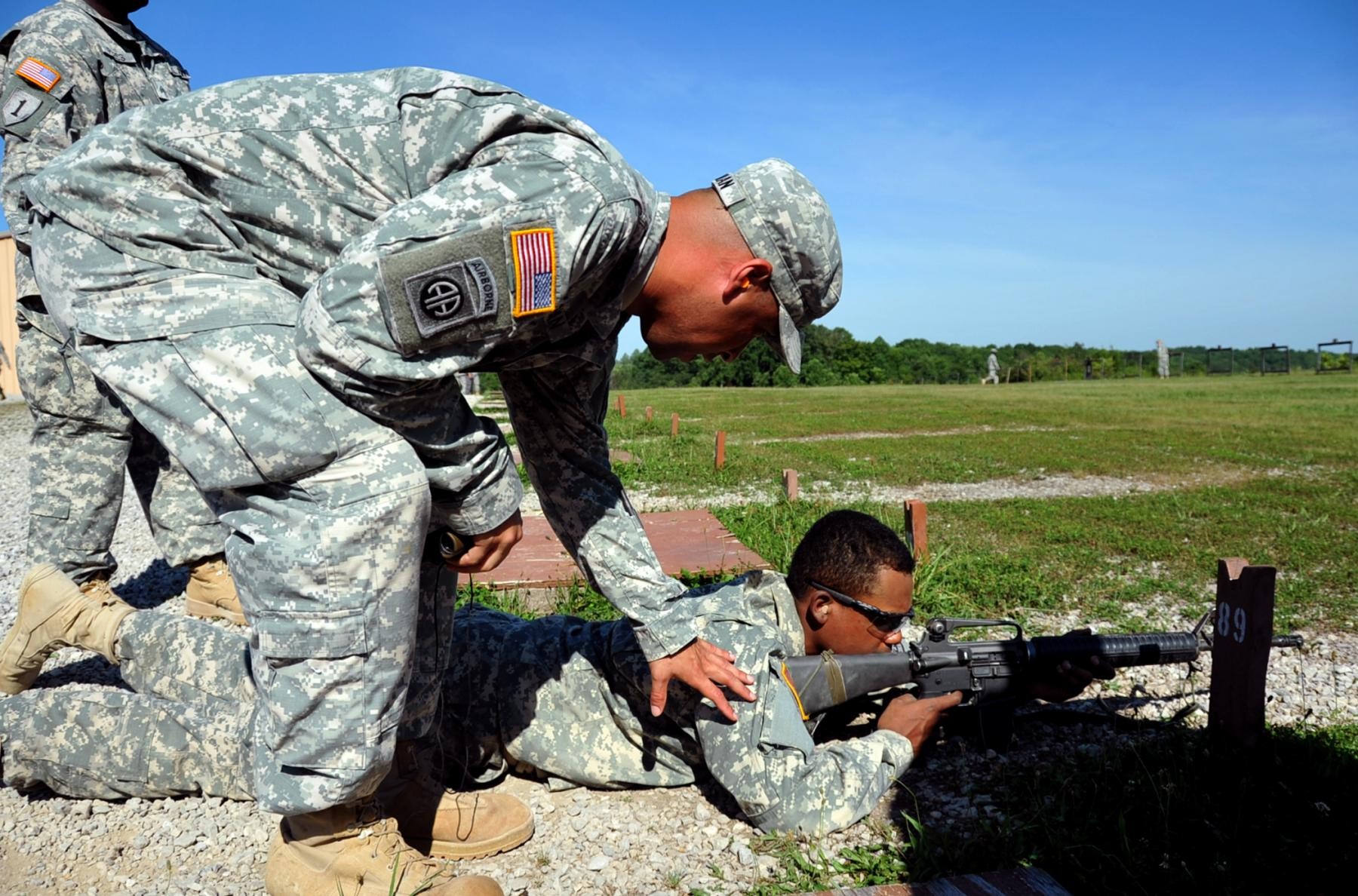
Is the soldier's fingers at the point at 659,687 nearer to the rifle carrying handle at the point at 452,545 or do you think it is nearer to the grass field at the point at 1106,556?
the grass field at the point at 1106,556

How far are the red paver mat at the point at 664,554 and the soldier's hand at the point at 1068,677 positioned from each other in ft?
5.35

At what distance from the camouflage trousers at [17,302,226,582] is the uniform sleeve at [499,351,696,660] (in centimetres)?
206

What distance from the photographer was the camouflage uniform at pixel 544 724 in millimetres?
2508

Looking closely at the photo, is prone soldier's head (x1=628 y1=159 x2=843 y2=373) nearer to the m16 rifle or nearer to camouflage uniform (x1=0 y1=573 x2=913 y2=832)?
camouflage uniform (x1=0 y1=573 x2=913 y2=832)

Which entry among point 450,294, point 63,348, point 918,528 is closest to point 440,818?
point 450,294

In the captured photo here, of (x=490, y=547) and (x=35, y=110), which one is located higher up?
(x=35, y=110)

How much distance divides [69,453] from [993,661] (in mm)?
3595

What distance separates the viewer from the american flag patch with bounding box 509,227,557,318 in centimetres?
172

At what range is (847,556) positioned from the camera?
2988 mm

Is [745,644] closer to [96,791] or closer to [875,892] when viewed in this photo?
[875,892]

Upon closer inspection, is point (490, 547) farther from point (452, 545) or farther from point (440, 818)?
point (440, 818)

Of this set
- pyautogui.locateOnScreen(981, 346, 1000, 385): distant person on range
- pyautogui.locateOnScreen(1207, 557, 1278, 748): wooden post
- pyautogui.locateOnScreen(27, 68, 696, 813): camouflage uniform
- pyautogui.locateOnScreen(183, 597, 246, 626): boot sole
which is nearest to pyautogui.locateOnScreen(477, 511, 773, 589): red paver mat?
pyautogui.locateOnScreen(183, 597, 246, 626): boot sole

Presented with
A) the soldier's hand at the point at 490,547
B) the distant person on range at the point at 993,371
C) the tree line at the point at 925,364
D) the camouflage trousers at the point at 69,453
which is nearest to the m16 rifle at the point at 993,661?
the soldier's hand at the point at 490,547

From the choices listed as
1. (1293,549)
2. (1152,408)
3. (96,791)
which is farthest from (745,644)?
(1152,408)
